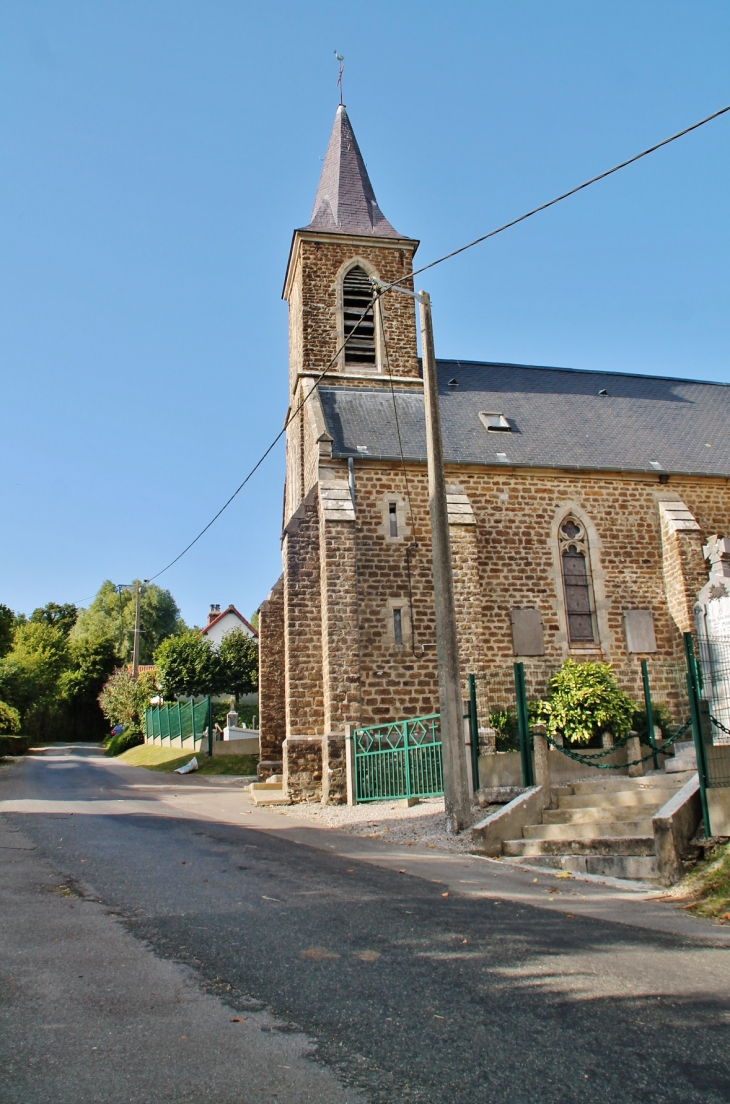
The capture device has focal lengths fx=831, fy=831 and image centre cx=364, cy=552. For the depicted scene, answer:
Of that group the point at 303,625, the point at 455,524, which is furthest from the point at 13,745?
the point at 455,524

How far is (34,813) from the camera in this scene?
11953 millimetres

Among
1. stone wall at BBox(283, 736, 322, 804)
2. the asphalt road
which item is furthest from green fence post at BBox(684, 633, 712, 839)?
stone wall at BBox(283, 736, 322, 804)

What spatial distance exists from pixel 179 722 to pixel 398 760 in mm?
18951

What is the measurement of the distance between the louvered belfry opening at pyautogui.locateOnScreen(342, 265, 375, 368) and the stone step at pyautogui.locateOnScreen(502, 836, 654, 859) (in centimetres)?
1402

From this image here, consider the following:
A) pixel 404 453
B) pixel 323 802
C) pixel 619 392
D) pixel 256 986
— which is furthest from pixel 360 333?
pixel 256 986

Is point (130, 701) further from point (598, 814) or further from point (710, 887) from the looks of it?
point (710, 887)

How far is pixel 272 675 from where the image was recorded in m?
18.8

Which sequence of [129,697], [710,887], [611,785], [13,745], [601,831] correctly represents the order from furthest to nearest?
[129,697]
[13,745]
[611,785]
[601,831]
[710,887]

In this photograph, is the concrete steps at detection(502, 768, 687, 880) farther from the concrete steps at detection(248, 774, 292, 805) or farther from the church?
the concrete steps at detection(248, 774, 292, 805)

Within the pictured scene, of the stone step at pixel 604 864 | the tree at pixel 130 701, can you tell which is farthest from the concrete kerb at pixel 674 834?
the tree at pixel 130 701

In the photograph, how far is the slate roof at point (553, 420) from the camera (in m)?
17.8

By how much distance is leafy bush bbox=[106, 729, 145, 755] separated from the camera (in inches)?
1453

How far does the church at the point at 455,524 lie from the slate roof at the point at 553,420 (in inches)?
2.3

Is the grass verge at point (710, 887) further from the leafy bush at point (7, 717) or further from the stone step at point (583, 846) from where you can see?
the leafy bush at point (7, 717)
